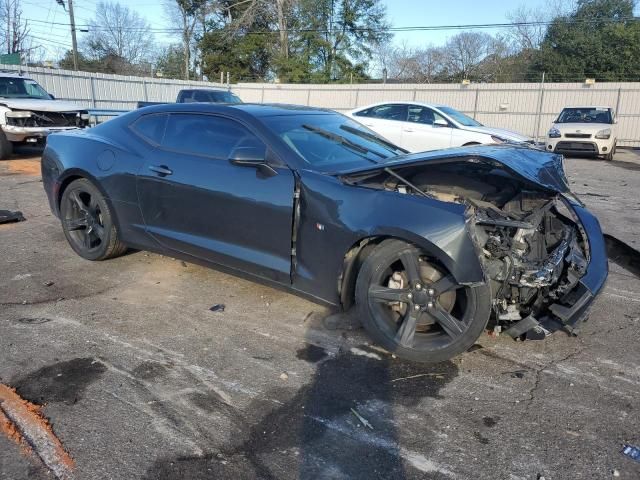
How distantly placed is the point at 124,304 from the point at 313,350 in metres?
1.67

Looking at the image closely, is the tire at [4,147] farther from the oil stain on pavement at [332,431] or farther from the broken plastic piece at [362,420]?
the broken plastic piece at [362,420]

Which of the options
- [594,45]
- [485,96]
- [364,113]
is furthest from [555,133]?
[594,45]

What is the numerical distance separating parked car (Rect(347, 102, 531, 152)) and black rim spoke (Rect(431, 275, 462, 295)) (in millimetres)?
8901

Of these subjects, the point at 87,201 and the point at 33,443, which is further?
the point at 87,201

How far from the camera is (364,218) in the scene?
10.9 ft

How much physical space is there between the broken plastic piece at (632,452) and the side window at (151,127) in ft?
12.8

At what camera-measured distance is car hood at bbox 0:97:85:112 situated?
11.7m

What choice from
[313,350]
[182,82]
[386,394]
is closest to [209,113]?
[313,350]

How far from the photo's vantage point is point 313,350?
3.50 meters

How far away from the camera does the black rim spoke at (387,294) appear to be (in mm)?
3266

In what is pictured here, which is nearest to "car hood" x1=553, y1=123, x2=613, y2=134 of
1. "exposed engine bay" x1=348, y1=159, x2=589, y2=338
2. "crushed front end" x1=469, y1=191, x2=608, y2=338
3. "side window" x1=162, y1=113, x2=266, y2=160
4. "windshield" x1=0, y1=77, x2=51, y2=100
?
"exposed engine bay" x1=348, y1=159, x2=589, y2=338

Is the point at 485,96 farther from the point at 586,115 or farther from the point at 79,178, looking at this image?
the point at 79,178

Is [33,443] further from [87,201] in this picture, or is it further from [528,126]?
[528,126]

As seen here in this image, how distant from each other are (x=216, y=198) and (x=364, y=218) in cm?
125
